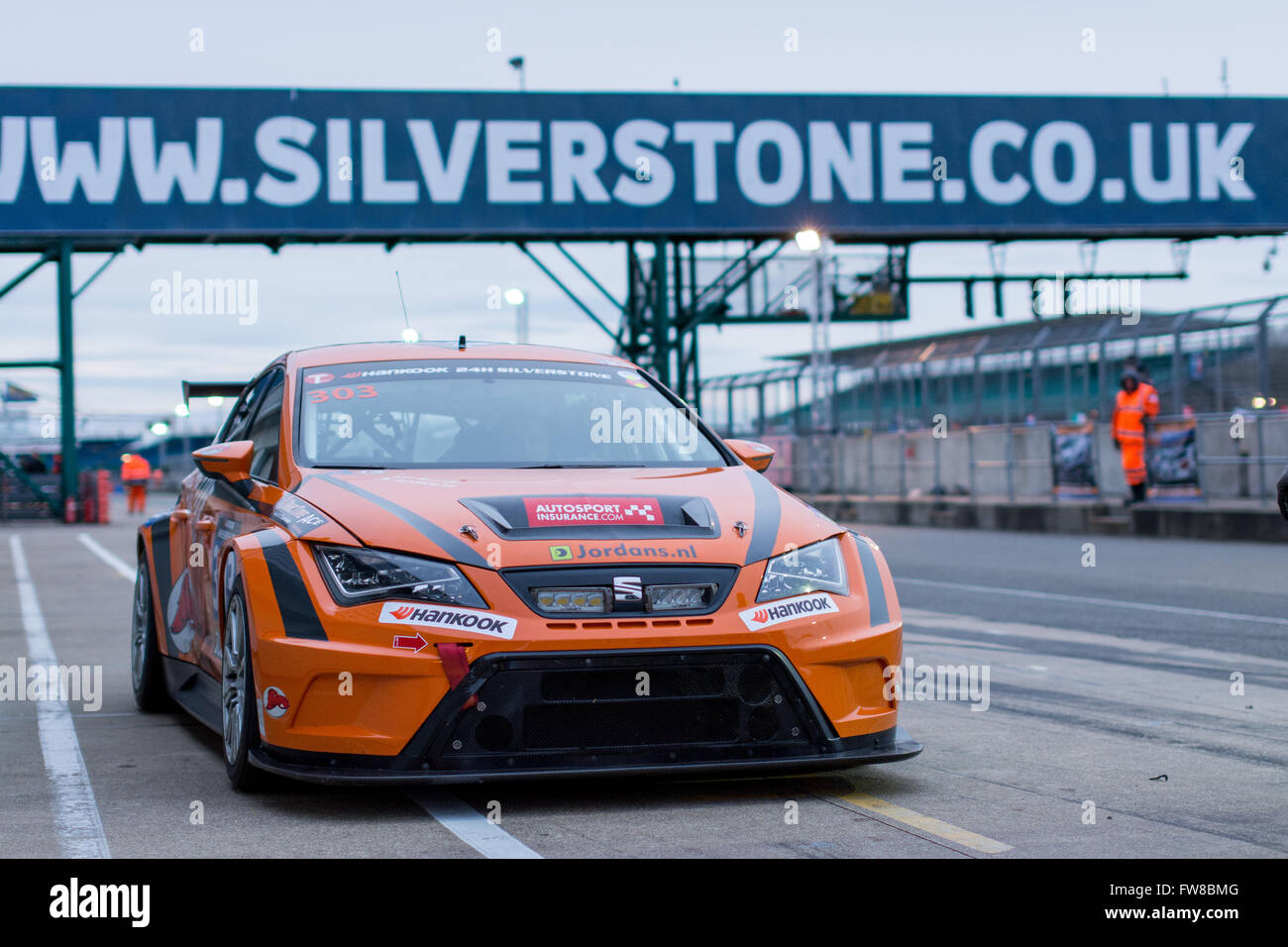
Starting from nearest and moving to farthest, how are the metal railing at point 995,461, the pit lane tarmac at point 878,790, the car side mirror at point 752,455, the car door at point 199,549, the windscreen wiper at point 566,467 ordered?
the pit lane tarmac at point 878,790 → the windscreen wiper at point 566,467 → the car door at point 199,549 → the car side mirror at point 752,455 → the metal railing at point 995,461

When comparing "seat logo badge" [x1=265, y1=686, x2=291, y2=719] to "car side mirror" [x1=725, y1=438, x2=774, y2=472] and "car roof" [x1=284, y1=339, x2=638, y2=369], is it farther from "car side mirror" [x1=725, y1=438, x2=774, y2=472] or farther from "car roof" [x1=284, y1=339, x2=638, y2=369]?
"car side mirror" [x1=725, y1=438, x2=774, y2=472]

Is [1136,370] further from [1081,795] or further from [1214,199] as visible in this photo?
[1081,795]

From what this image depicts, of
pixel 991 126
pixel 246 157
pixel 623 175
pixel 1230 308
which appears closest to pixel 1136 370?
pixel 1230 308

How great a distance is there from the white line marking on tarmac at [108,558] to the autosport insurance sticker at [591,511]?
11898mm

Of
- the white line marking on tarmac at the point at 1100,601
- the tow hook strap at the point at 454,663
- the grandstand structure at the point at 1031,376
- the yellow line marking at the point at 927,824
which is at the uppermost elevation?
the grandstand structure at the point at 1031,376

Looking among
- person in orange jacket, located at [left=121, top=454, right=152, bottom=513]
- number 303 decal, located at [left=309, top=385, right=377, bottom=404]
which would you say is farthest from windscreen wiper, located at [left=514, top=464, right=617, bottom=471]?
person in orange jacket, located at [left=121, top=454, right=152, bottom=513]

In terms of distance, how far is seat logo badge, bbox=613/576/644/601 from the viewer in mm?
5039

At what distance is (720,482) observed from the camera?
586cm

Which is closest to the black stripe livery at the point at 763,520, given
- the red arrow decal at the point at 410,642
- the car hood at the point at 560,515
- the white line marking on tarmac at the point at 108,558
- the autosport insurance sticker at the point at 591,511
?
the car hood at the point at 560,515

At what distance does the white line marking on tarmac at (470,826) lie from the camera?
457cm

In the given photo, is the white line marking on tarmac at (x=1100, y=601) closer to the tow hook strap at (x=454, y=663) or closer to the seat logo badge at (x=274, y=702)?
the tow hook strap at (x=454, y=663)

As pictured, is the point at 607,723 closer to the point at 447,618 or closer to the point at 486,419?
the point at 447,618

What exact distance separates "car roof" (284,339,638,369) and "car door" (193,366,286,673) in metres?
0.16

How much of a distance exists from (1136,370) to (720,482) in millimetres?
19448
